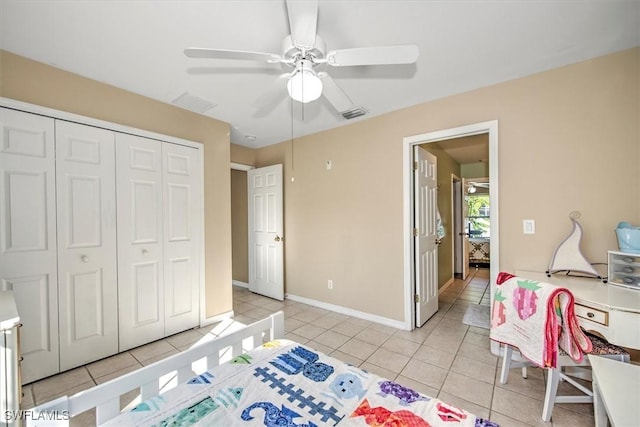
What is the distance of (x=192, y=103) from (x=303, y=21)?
1.96m

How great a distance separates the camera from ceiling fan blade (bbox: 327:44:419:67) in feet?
4.41

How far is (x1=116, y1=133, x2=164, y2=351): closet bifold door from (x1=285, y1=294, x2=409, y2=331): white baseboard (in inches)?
71.1

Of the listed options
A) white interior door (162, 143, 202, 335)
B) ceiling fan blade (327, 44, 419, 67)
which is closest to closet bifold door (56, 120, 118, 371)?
white interior door (162, 143, 202, 335)

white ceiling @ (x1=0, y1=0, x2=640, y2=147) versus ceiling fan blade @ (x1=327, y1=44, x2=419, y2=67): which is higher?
white ceiling @ (x1=0, y1=0, x2=640, y2=147)

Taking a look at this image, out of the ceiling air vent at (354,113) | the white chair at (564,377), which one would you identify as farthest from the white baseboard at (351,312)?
the ceiling air vent at (354,113)

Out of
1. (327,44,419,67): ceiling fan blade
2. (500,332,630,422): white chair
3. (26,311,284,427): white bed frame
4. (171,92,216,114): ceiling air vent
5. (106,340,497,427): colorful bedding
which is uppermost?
(171,92,216,114): ceiling air vent

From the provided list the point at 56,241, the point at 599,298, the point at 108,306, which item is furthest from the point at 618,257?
the point at 56,241

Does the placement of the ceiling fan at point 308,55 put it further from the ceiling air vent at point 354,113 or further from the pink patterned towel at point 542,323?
the pink patterned towel at point 542,323

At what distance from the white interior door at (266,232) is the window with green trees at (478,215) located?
5.64 meters

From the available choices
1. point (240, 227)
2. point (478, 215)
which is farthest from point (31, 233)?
point (478, 215)

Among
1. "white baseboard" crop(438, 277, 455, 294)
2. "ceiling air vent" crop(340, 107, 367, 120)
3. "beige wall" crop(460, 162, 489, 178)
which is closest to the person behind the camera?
"ceiling air vent" crop(340, 107, 367, 120)

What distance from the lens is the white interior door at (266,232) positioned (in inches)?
159

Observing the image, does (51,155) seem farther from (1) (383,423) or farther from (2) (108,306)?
(1) (383,423)

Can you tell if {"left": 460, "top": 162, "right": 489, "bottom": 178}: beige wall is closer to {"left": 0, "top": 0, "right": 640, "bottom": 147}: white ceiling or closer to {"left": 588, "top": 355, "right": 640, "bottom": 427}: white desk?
{"left": 0, "top": 0, "right": 640, "bottom": 147}: white ceiling
